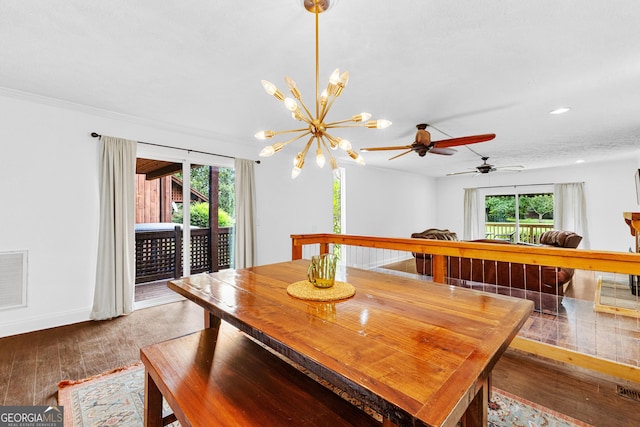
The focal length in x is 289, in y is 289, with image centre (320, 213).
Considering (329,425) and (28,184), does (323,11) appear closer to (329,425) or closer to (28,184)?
(329,425)

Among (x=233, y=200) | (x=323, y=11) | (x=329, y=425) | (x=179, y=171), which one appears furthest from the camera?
(x=233, y=200)

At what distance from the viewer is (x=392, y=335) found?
3.29ft

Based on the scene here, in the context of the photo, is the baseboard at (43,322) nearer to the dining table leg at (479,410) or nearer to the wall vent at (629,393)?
the dining table leg at (479,410)

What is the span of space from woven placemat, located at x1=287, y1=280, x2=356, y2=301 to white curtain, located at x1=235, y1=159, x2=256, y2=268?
2866 millimetres

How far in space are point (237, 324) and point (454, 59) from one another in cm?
234

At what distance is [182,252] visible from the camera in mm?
4031

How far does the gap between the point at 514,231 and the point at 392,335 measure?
8366mm

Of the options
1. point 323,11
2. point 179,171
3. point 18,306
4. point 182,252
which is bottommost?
point 18,306

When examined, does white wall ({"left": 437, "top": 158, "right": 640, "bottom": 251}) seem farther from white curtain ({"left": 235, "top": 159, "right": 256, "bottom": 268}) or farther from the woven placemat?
the woven placemat

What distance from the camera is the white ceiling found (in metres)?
1.67

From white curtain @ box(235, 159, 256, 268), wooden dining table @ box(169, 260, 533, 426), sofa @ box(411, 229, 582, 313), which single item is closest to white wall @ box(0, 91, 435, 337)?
white curtain @ box(235, 159, 256, 268)

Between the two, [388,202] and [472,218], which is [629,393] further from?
[472,218]

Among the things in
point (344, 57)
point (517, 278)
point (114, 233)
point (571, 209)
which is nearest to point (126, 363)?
point (114, 233)

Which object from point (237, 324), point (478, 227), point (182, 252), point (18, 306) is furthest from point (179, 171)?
point (478, 227)
